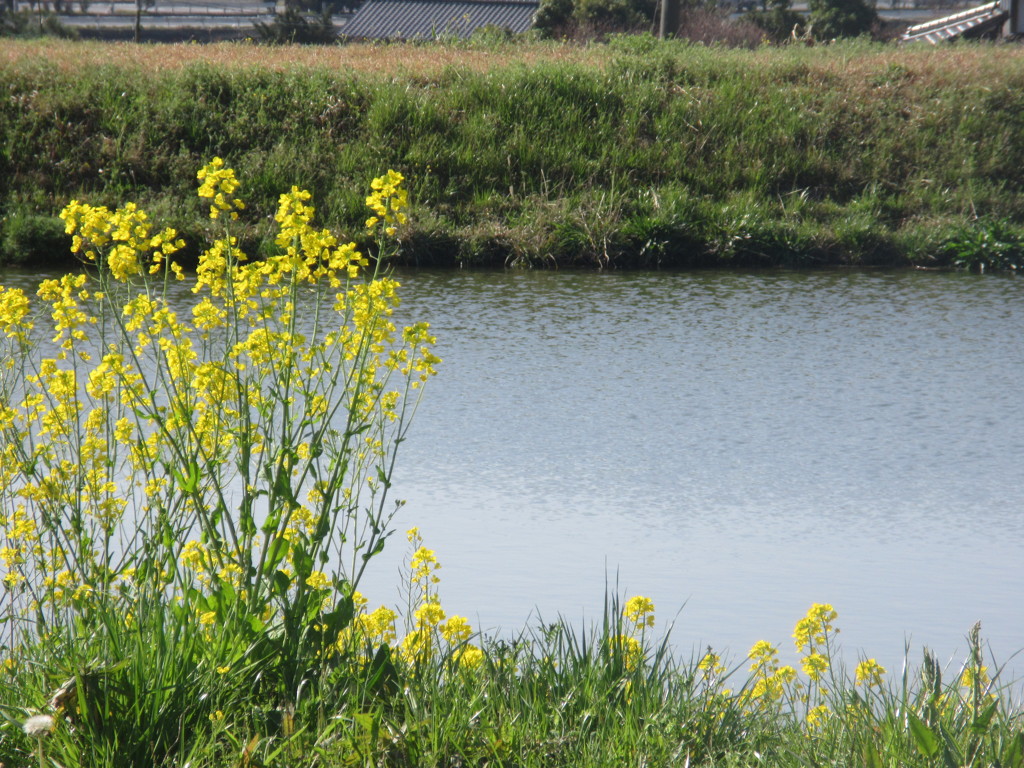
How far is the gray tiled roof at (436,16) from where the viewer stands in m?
33.7

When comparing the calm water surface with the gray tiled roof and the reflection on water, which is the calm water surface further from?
the gray tiled roof

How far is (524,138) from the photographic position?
14.3 meters

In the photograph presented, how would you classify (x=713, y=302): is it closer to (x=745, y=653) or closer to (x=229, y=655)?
(x=745, y=653)

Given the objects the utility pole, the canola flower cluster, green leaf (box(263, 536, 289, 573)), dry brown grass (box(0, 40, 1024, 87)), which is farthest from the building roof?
green leaf (box(263, 536, 289, 573))

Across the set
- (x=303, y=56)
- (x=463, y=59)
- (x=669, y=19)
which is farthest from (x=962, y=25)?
(x=303, y=56)

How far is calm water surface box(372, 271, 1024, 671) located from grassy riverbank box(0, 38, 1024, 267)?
3.00m

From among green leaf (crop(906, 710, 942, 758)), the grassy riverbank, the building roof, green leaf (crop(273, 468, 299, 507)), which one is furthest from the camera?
the building roof

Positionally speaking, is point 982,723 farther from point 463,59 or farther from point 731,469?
point 463,59

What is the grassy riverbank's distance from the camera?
12.7m

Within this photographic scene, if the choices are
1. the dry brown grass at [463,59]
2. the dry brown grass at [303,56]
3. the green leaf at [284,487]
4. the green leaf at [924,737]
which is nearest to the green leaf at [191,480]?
the green leaf at [284,487]

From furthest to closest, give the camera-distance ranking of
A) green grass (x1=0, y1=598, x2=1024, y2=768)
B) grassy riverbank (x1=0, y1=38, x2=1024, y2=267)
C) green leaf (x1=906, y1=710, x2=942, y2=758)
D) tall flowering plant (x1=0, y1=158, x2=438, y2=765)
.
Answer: grassy riverbank (x1=0, y1=38, x2=1024, y2=267), tall flowering plant (x1=0, y1=158, x2=438, y2=765), green grass (x1=0, y1=598, x2=1024, y2=768), green leaf (x1=906, y1=710, x2=942, y2=758)

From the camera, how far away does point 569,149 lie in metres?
14.3

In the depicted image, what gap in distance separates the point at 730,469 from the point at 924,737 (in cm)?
366

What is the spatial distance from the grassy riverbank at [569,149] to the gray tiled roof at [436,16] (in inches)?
695
